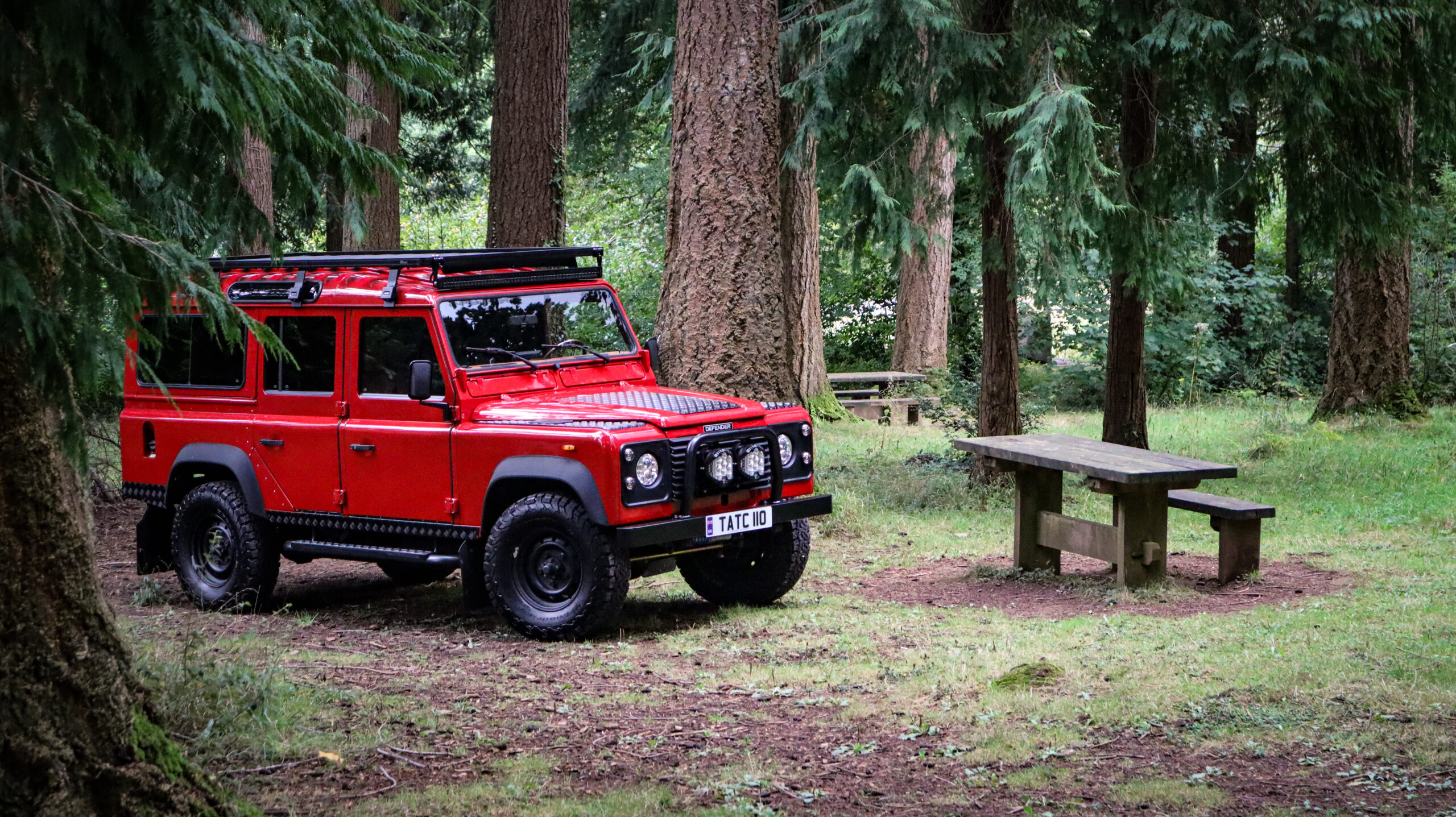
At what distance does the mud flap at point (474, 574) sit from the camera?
7820mm

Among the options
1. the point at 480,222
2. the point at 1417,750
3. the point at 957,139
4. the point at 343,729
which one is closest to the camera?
the point at 1417,750

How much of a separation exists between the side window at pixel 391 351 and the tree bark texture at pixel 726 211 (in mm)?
3351

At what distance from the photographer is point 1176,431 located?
1833cm

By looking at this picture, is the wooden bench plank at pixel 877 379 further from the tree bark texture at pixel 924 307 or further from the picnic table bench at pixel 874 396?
the tree bark texture at pixel 924 307

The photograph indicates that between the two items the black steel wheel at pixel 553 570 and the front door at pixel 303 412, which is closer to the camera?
the black steel wheel at pixel 553 570

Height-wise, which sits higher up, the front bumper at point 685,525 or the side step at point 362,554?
the front bumper at point 685,525

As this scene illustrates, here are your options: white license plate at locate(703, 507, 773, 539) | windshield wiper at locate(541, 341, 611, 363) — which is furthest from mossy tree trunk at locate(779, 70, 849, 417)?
white license plate at locate(703, 507, 773, 539)

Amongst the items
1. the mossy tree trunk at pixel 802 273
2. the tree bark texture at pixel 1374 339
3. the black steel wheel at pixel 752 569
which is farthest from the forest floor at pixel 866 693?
the tree bark texture at pixel 1374 339

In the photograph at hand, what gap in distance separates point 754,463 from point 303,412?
298 cm

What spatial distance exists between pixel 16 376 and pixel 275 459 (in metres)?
4.81

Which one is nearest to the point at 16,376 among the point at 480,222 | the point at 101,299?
the point at 101,299

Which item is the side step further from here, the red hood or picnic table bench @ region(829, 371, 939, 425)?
picnic table bench @ region(829, 371, 939, 425)

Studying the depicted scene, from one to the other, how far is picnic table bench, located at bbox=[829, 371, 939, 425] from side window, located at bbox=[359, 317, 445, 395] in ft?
42.3

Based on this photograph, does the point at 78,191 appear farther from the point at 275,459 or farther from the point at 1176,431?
the point at 1176,431
